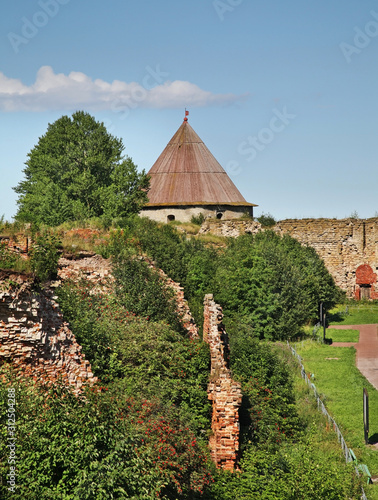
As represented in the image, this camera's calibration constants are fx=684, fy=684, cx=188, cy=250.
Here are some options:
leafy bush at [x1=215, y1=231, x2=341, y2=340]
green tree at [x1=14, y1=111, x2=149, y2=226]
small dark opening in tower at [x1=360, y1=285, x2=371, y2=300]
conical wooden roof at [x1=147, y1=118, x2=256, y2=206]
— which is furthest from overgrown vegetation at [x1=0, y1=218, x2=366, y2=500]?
small dark opening in tower at [x1=360, y1=285, x2=371, y2=300]

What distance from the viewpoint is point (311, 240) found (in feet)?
131

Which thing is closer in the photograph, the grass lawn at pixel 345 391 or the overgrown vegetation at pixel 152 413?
the overgrown vegetation at pixel 152 413

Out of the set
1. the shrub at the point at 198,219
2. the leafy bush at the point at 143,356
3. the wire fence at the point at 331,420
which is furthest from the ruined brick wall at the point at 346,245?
the leafy bush at the point at 143,356

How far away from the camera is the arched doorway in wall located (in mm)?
39688

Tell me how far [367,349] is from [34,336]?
18.1m

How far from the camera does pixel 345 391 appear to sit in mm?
19234

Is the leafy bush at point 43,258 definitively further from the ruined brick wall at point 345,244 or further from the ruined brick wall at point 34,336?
the ruined brick wall at point 345,244

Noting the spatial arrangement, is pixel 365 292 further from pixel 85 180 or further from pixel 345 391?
pixel 345 391

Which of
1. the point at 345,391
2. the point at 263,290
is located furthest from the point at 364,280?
the point at 345,391

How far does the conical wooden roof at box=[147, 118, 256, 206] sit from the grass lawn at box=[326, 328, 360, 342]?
39.5 ft

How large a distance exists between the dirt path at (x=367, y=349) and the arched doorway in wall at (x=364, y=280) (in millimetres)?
8785

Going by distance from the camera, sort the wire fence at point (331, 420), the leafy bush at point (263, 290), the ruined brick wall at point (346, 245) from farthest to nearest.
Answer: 1. the ruined brick wall at point (346, 245)
2. the leafy bush at point (263, 290)
3. the wire fence at point (331, 420)

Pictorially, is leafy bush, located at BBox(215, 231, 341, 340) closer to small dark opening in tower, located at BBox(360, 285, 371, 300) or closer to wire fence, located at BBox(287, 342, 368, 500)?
wire fence, located at BBox(287, 342, 368, 500)

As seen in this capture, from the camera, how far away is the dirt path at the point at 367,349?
21.6 meters
